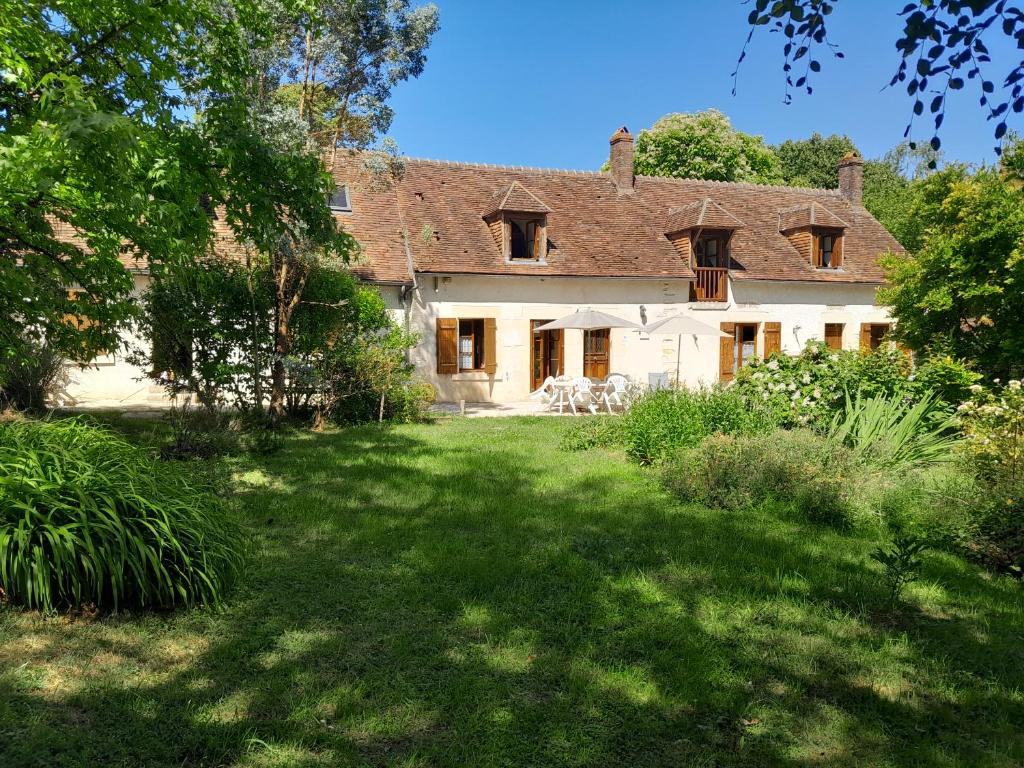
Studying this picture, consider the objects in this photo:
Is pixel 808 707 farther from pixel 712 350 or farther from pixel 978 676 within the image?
pixel 712 350

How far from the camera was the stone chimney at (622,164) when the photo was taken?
21.9 meters

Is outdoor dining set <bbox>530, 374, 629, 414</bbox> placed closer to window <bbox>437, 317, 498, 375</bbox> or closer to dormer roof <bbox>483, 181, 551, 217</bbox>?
window <bbox>437, 317, 498, 375</bbox>

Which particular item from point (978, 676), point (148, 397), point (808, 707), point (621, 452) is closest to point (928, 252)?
point (621, 452)

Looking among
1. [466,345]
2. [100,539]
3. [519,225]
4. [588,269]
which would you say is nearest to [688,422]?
[100,539]

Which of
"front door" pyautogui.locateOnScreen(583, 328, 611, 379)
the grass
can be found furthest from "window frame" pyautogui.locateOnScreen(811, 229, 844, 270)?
the grass

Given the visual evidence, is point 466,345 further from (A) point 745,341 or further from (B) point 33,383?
(B) point 33,383

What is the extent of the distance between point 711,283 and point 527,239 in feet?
17.6

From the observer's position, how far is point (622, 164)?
72.6 feet

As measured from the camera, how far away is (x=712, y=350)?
20.6 m

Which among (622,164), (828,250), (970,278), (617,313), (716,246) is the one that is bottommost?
(970,278)

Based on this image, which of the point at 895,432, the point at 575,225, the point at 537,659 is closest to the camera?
the point at 537,659

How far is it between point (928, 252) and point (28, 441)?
1143 centimetres

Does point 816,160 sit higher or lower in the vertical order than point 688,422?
higher

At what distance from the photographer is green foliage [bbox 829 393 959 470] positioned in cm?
755
